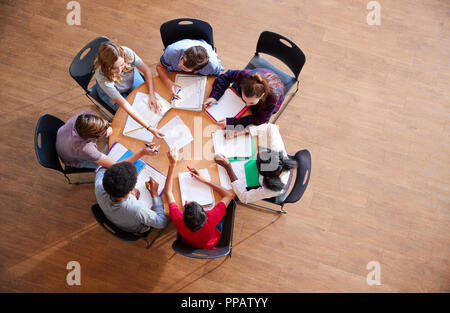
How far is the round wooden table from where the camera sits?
2135 mm

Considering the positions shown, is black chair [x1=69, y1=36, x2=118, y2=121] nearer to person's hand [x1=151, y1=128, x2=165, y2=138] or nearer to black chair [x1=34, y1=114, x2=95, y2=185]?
black chair [x1=34, y1=114, x2=95, y2=185]

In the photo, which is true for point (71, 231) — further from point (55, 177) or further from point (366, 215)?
point (366, 215)

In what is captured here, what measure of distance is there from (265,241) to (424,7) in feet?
10.9

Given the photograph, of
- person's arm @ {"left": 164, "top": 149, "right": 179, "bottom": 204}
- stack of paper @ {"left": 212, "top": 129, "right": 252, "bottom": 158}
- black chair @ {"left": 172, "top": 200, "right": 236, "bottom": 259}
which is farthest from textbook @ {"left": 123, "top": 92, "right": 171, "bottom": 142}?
black chair @ {"left": 172, "top": 200, "right": 236, "bottom": 259}

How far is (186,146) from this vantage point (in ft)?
7.13

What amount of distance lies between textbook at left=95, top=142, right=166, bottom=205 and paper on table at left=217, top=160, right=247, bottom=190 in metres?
0.42

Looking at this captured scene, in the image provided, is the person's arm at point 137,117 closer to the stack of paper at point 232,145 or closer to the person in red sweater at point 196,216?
the person in red sweater at point 196,216

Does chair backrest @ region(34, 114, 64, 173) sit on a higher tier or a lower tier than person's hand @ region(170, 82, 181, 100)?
lower

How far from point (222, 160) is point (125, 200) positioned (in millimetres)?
718

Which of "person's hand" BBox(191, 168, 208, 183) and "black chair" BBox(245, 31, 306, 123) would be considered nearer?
"person's hand" BBox(191, 168, 208, 183)

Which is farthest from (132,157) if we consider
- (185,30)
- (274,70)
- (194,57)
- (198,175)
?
(274,70)

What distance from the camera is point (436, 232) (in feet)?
9.61

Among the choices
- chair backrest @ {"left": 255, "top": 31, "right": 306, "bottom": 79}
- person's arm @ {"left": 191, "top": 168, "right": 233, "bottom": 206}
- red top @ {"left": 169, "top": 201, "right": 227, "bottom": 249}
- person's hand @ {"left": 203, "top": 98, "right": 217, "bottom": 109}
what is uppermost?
chair backrest @ {"left": 255, "top": 31, "right": 306, "bottom": 79}

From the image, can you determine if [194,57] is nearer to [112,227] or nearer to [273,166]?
[273,166]
